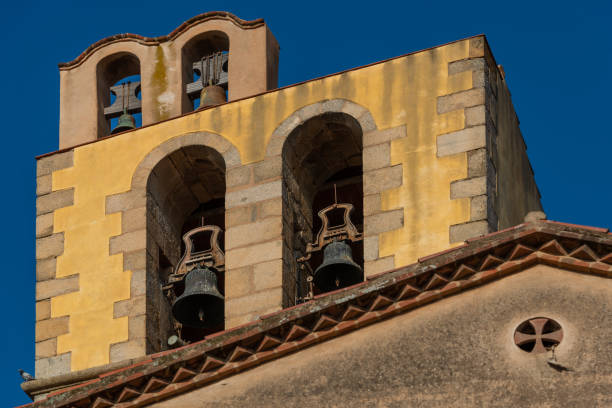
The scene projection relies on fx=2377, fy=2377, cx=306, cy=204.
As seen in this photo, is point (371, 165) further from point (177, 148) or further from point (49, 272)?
point (49, 272)

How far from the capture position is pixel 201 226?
974 inches

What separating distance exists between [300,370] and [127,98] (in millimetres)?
7835

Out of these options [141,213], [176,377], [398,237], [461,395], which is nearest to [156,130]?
[141,213]

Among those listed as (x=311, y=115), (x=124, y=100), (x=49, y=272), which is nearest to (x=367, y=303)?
(x=311, y=115)

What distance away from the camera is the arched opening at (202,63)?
25734 millimetres

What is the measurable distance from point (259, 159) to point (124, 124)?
7.33ft

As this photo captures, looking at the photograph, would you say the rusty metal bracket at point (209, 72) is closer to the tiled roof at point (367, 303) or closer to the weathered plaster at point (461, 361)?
the tiled roof at point (367, 303)

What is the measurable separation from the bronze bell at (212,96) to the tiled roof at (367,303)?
6.12 metres

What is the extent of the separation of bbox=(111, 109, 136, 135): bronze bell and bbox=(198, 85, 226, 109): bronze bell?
853 mm

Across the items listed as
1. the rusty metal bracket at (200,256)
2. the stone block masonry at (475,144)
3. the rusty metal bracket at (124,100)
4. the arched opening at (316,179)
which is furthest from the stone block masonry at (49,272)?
the stone block masonry at (475,144)

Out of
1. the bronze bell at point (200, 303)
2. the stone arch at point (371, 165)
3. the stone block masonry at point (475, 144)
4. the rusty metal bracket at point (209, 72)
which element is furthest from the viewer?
the rusty metal bracket at point (209, 72)

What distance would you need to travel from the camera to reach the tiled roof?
1898 cm

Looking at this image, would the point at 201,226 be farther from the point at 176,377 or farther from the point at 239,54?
the point at 176,377

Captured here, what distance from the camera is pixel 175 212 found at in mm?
25047
